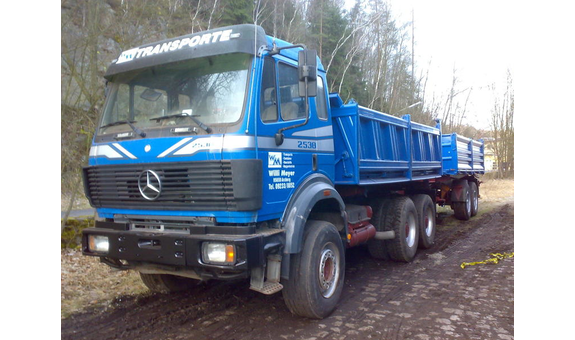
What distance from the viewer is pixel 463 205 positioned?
11.6 m

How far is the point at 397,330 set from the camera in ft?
13.5

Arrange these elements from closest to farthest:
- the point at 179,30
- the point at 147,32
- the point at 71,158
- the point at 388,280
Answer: the point at 388,280
the point at 71,158
the point at 147,32
the point at 179,30

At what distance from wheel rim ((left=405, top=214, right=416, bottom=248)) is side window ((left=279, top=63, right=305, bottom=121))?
12.2 ft

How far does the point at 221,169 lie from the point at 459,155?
9044mm

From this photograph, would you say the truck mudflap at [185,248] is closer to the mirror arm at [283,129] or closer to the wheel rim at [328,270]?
the wheel rim at [328,270]

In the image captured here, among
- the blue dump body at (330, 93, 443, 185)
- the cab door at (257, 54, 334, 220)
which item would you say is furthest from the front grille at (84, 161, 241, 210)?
the blue dump body at (330, 93, 443, 185)

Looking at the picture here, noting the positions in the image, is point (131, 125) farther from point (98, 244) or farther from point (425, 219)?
point (425, 219)

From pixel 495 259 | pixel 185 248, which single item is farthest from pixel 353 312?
pixel 495 259

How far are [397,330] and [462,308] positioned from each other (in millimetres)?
1108

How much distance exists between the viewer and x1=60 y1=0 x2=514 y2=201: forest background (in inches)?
291

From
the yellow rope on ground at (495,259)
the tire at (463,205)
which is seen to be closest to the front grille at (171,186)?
the yellow rope on ground at (495,259)

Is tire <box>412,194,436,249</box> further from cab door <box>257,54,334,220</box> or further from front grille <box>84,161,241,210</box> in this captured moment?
front grille <box>84,161,241,210</box>
